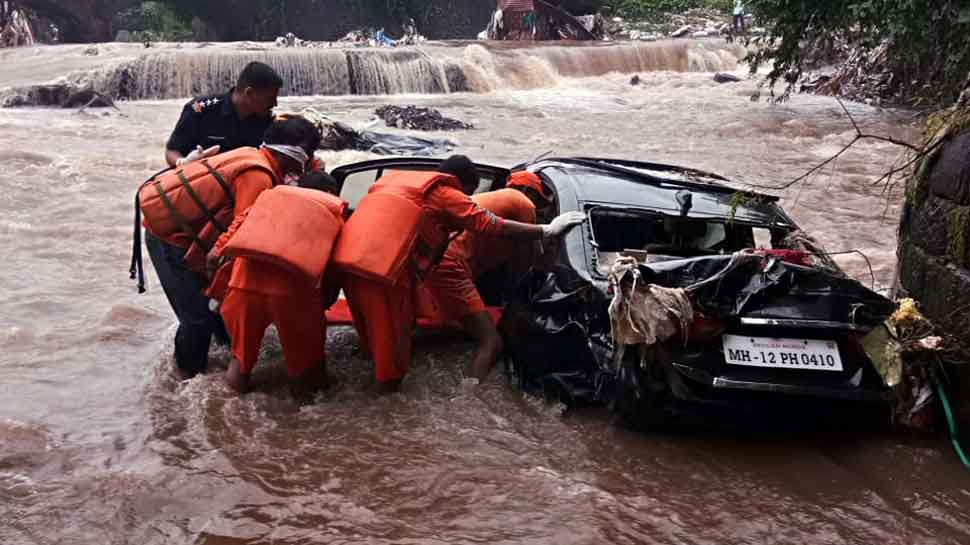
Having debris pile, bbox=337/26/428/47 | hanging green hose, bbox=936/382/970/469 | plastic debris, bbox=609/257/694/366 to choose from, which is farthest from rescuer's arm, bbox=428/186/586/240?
debris pile, bbox=337/26/428/47

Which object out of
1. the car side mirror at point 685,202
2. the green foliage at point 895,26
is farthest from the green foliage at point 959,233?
the green foliage at point 895,26

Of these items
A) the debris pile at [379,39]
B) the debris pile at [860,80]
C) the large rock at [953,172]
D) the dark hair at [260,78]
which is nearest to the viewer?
the large rock at [953,172]

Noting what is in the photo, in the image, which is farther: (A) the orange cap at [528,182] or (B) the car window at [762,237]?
(A) the orange cap at [528,182]

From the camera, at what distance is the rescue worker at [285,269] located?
401 centimetres

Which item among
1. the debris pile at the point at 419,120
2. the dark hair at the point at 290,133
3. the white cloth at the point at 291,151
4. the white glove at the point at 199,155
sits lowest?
the debris pile at the point at 419,120

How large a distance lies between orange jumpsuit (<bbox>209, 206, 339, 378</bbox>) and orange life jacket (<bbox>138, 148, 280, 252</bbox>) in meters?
0.23

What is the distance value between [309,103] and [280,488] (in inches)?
693

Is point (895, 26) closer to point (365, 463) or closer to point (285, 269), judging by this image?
point (285, 269)

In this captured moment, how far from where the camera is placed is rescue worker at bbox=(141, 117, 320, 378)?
14.7ft

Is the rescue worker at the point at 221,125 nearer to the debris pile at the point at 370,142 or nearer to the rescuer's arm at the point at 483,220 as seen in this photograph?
the rescuer's arm at the point at 483,220

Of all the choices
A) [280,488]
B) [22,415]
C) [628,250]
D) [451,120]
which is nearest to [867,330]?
[628,250]

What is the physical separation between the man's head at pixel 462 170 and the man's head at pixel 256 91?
103 cm

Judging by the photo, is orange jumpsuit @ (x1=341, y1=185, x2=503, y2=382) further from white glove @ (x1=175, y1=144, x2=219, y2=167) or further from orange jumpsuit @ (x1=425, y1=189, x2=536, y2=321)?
white glove @ (x1=175, y1=144, x2=219, y2=167)

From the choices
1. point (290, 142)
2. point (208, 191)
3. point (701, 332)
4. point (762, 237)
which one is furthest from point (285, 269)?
point (762, 237)
